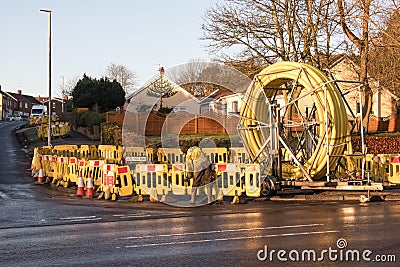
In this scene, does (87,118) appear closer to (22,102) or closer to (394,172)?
(394,172)

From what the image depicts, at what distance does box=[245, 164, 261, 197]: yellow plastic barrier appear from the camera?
16922 mm

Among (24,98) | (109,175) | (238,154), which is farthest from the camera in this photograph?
(24,98)

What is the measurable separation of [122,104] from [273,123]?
148 ft

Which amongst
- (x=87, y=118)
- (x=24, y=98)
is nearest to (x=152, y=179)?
Result: (x=87, y=118)

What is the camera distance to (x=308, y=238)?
34.3ft

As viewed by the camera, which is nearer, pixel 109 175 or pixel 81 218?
pixel 81 218

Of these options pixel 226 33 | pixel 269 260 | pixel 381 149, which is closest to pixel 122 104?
pixel 226 33

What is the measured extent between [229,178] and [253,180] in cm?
66

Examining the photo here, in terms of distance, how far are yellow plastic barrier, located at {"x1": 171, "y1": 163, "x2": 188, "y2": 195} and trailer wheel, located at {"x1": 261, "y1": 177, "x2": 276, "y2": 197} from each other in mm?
2127

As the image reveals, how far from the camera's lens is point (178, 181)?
17141 mm

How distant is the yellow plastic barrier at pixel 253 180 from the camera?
16922mm

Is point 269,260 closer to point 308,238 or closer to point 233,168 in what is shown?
point 308,238

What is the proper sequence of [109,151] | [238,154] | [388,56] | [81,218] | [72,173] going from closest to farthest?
[81,218], [72,173], [238,154], [109,151], [388,56]

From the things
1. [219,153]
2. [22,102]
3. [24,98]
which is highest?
[24,98]
